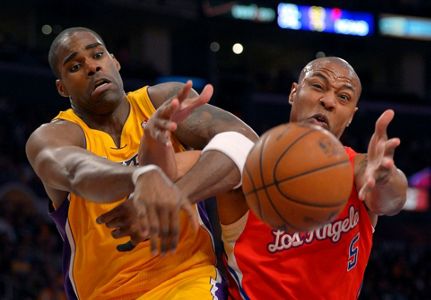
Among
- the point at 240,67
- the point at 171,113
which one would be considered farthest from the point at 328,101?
the point at 240,67

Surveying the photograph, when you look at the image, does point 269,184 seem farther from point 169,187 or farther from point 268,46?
point 268,46

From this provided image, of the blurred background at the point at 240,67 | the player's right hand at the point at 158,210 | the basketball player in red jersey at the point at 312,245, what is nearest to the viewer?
the player's right hand at the point at 158,210

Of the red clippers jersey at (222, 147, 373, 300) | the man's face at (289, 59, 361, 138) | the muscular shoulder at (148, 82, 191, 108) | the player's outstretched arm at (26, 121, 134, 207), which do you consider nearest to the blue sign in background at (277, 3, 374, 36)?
the muscular shoulder at (148, 82, 191, 108)

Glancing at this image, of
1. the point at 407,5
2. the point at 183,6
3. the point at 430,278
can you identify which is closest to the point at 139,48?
the point at 183,6

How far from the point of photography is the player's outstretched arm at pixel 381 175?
3.26m

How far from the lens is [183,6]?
1970 centimetres

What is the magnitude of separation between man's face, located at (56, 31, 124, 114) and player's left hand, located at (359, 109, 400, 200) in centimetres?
142

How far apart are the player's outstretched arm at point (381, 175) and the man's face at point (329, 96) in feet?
0.83

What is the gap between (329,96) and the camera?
153 inches

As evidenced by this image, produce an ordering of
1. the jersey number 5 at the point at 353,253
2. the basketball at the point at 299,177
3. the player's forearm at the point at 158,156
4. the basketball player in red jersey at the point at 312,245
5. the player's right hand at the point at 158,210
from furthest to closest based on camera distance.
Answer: the jersey number 5 at the point at 353,253, the basketball player in red jersey at the point at 312,245, the player's forearm at the point at 158,156, the basketball at the point at 299,177, the player's right hand at the point at 158,210

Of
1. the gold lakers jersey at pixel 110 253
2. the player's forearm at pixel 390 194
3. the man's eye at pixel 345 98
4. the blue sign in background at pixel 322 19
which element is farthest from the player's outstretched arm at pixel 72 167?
the blue sign in background at pixel 322 19

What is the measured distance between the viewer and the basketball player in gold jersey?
10.7 feet

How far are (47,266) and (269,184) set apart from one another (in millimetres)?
8436

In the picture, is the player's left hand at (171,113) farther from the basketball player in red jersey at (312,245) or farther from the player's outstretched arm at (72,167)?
the basketball player in red jersey at (312,245)
